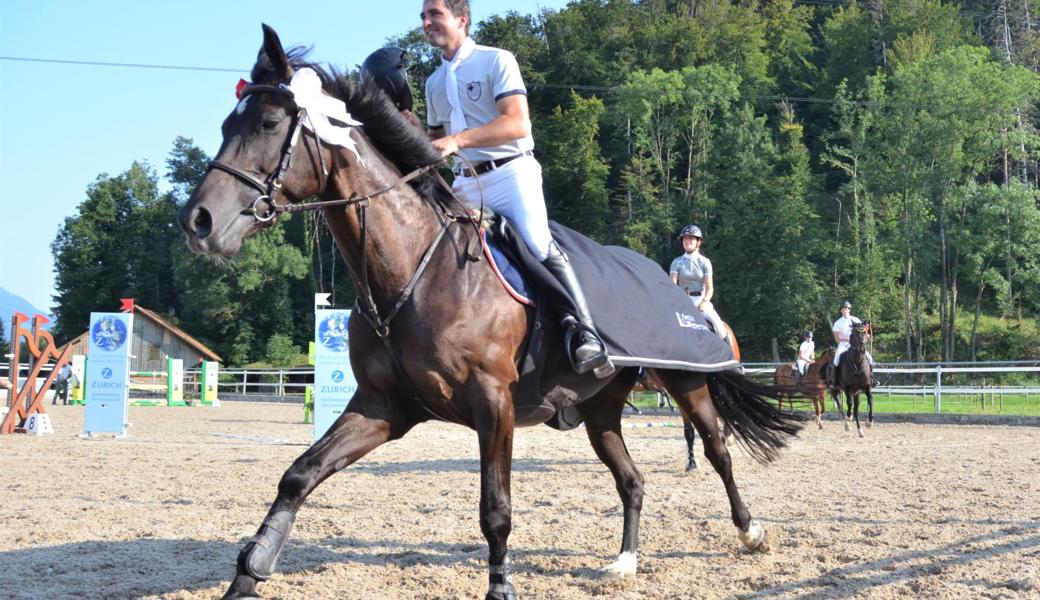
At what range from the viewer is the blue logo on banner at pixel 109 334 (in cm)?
1827

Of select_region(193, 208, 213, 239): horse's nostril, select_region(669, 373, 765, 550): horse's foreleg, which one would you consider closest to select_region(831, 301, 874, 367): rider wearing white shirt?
select_region(669, 373, 765, 550): horse's foreleg

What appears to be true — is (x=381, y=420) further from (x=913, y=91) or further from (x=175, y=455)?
(x=913, y=91)

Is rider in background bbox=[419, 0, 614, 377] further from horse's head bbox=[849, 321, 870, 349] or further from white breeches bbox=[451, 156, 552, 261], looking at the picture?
horse's head bbox=[849, 321, 870, 349]

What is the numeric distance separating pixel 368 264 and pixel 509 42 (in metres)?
76.8

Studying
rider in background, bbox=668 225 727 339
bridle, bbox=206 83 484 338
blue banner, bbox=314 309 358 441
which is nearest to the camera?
bridle, bbox=206 83 484 338

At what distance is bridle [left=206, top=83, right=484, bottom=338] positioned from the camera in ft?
13.8

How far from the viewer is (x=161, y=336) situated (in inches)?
2454

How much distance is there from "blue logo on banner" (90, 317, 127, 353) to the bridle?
1488 cm

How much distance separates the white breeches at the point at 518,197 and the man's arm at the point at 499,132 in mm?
283

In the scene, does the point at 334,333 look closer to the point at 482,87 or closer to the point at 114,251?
the point at 482,87

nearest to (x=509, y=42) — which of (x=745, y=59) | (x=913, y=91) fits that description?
(x=745, y=59)

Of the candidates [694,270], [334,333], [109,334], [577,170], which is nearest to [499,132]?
[694,270]

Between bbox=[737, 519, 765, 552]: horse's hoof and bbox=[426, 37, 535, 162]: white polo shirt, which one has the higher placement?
bbox=[426, 37, 535, 162]: white polo shirt

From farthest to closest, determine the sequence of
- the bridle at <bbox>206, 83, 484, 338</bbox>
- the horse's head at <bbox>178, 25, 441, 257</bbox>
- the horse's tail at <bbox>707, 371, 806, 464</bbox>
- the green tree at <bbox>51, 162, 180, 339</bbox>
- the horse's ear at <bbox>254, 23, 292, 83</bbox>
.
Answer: the green tree at <bbox>51, 162, 180, 339</bbox>, the horse's tail at <bbox>707, 371, 806, 464</bbox>, the horse's ear at <bbox>254, 23, 292, 83</bbox>, the bridle at <bbox>206, 83, 484, 338</bbox>, the horse's head at <bbox>178, 25, 441, 257</bbox>
